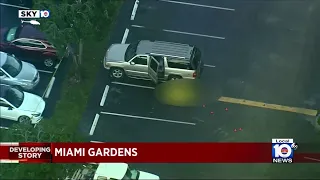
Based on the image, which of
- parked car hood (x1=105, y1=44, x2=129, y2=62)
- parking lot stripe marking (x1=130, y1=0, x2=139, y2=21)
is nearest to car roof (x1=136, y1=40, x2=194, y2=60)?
parked car hood (x1=105, y1=44, x2=129, y2=62)

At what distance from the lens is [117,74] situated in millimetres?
28641

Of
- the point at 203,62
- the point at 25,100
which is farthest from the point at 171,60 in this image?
the point at 25,100

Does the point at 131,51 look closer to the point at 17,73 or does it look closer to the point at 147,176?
the point at 17,73

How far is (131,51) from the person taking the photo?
28297mm

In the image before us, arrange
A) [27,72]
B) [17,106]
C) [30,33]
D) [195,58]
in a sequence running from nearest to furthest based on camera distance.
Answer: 1. [17,106]
2. [195,58]
3. [27,72]
4. [30,33]

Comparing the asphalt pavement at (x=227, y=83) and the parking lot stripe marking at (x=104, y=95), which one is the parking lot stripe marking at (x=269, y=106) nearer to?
the asphalt pavement at (x=227, y=83)

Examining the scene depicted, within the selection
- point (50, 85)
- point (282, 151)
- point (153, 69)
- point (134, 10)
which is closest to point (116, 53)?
point (153, 69)

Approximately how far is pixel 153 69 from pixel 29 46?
21.3 feet

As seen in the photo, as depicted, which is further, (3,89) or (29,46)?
(29,46)

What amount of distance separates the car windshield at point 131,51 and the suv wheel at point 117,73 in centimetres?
77

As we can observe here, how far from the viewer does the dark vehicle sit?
2870 centimetres

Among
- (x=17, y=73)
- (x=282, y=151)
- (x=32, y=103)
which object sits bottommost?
(x=282, y=151)

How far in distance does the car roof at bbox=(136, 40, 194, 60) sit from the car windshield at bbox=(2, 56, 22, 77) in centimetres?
595

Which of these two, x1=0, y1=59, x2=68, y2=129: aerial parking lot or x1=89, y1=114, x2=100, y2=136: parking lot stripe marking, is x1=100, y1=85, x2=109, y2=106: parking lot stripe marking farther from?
x1=0, y1=59, x2=68, y2=129: aerial parking lot
